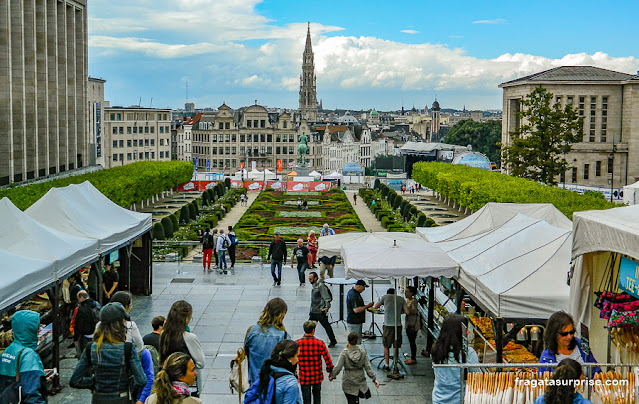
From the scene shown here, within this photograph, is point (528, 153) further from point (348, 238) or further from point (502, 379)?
point (502, 379)

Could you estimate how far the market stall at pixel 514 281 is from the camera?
10.7 meters

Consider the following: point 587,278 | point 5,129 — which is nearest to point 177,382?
point 587,278

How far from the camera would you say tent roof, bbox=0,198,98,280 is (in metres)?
12.4

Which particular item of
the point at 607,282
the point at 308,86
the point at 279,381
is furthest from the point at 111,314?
the point at 308,86

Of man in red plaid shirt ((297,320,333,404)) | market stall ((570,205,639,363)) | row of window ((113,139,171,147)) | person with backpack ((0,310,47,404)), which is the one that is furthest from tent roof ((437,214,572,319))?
row of window ((113,139,171,147))

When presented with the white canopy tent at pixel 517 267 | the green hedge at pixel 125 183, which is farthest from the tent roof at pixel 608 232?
the green hedge at pixel 125 183

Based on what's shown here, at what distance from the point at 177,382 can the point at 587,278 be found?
5694 millimetres

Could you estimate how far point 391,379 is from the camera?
12.6m

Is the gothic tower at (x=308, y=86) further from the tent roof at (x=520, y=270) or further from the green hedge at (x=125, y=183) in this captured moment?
the tent roof at (x=520, y=270)

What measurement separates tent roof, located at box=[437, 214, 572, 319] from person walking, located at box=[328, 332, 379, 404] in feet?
7.26

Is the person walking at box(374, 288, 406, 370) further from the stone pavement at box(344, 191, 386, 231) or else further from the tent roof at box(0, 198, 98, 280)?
the stone pavement at box(344, 191, 386, 231)

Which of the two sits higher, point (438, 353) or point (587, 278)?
point (587, 278)

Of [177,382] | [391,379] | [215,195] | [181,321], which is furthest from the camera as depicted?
[215,195]

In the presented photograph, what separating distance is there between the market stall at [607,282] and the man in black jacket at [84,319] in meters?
6.95
